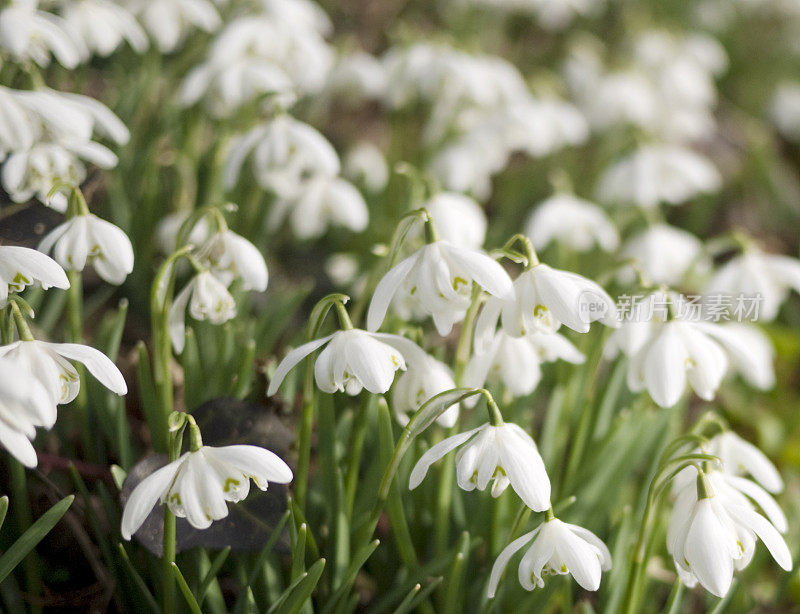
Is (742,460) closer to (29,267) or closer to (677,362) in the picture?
(677,362)

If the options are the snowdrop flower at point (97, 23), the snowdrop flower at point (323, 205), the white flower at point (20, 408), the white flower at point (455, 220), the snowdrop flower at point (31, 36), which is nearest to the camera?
the white flower at point (20, 408)

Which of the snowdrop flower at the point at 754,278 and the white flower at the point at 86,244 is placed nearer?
the white flower at the point at 86,244

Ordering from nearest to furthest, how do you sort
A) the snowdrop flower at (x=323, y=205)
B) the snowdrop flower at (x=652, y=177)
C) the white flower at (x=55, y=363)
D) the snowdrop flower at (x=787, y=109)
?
1. the white flower at (x=55, y=363)
2. the snowdrop flower at (x=323, y=205)
3. the snowdrop flower at (x=652, y=177)
4. the snowdrop flower at (x=787, y=109)

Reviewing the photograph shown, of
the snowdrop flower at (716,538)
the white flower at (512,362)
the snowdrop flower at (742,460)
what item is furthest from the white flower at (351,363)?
the snowdrop flower at (742,460)

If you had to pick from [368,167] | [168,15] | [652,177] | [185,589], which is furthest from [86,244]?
[652,177]

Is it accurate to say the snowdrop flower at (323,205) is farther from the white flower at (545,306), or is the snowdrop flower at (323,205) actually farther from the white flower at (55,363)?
the white flower at (55,363)

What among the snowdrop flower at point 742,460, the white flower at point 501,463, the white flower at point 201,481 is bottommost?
the snowdrop flower at point 742,460

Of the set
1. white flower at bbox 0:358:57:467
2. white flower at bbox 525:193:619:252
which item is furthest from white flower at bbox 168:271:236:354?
white flower at bbox 525:193:619:252

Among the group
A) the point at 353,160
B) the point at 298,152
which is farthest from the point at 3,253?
the point at 353,160
